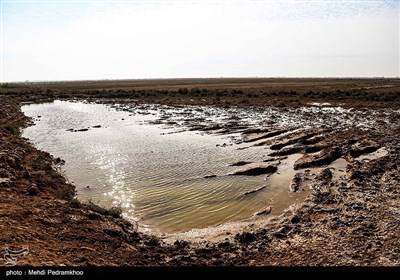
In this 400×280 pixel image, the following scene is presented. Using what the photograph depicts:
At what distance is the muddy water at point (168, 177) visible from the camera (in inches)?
407

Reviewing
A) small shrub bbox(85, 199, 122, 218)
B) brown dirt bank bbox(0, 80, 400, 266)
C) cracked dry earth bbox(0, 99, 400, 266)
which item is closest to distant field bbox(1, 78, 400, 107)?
cracked dry earth bbox(0, 99, 400, 266)

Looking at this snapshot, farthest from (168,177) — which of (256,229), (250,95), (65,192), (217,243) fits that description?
(250,95)

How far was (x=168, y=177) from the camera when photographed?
13766 millimetres

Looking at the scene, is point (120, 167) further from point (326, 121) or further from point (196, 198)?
point (326, 121)

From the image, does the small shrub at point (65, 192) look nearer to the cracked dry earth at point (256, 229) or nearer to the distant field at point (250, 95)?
the cracked dry earth at point (256, 229)

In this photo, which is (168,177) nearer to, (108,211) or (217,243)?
(108,211)

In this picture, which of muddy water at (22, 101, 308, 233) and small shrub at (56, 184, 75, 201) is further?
small shrub at (56, 184, 75, 201)

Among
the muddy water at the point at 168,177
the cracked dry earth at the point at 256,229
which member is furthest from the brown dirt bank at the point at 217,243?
the muddy water at the point at 168,177

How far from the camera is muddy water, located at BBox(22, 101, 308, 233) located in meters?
10.3

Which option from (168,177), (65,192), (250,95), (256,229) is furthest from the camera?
(250,95)

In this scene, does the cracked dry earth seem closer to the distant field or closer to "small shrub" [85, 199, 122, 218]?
"small shrub" [85, 199, 122, 218]

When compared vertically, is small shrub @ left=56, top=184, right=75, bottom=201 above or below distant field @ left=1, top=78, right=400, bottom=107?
below

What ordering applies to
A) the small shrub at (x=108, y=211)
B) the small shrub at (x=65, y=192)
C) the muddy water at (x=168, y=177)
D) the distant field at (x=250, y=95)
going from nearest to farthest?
the small shrub at (x=108, y=211) → the muddy water at (x=168, y=177) → the small shrub at (x=65, y=192) → the distant field at (x=250, y=95)
